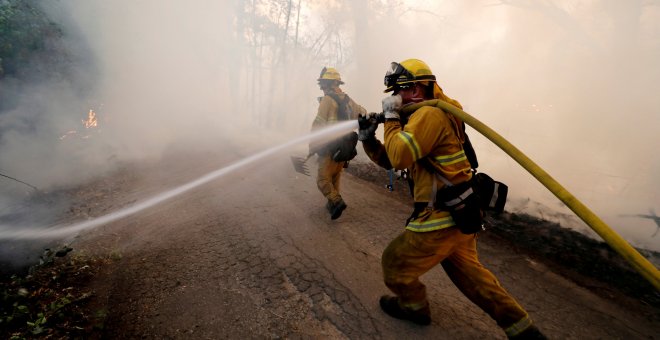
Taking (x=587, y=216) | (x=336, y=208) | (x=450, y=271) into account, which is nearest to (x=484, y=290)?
(x=450, y=271)

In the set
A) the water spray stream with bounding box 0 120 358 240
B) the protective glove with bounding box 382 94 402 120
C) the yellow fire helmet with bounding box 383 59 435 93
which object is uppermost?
the yellow fire helmet with bounding box 383 59 435 93

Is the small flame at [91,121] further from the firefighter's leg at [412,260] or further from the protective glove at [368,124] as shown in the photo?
the firefighter's leg at [412,260]

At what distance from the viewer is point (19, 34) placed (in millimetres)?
6730

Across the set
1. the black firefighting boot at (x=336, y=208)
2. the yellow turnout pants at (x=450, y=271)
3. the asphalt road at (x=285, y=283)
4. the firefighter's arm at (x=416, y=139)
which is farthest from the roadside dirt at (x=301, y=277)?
the firefighter's arm at (x=416, y=139)

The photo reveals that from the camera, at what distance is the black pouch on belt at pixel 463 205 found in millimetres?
1996

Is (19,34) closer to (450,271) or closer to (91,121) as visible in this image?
(91,121)

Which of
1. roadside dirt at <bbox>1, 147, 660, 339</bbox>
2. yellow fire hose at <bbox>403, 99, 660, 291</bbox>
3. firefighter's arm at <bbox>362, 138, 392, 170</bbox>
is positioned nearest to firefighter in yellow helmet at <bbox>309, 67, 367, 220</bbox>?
roadside dirt at <bbox>1, 147, 660, 339</bbox>

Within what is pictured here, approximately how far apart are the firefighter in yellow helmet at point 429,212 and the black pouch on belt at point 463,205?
0.02 m

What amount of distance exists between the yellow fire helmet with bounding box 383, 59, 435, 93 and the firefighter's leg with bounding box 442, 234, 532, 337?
1239mm

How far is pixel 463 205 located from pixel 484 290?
64 centimetres

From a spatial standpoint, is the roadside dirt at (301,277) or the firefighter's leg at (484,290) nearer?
the firefighter's leg at (484,290)

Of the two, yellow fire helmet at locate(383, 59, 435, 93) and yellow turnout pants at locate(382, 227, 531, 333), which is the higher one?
yellow fire helmet at locate(383, 59, 435, 93)

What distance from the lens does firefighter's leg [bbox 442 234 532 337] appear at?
205 cm

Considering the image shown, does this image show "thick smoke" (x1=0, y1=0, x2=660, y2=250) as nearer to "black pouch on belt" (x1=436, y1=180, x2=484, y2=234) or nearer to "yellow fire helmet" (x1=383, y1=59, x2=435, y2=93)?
"black pouch on belt" (x1=436, y1=180, x2=484, y2=234)
